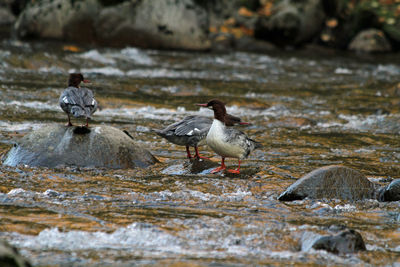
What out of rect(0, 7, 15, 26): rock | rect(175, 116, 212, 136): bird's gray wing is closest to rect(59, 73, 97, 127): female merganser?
rect(175, 116, 212, 136): bird's gray wing

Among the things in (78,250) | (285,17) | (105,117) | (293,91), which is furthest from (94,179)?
(285,17)

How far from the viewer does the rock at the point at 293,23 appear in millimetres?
22125

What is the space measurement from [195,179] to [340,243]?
6.94 feet

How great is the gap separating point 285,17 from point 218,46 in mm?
2847

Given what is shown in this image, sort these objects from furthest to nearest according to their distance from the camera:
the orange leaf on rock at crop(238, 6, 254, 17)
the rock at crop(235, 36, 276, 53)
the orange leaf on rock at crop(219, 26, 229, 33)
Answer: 1. the orange leaf on rock at crop(238, 6, 254, 17)
2. the orange leaf on rock at crop(219, 26, 229, 33)
3. the rock at crop(235, 36, 276, 53)

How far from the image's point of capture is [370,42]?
71.4ft

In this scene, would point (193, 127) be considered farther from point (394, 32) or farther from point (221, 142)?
point (394, 32)

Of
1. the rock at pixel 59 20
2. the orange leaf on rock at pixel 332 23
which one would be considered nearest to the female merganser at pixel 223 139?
the rock at pixel 59 20

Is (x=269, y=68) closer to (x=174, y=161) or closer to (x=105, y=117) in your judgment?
(x=105, y=117)

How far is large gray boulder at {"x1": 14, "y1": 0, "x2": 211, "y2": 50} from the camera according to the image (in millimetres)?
18594

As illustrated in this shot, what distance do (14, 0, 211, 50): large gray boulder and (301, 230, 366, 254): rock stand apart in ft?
49.6

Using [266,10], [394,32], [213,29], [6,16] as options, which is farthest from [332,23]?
[6,16]

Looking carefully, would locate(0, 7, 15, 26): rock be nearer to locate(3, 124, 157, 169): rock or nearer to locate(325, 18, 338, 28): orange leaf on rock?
locate(325, 18, 338, 28): orange leaf on rock

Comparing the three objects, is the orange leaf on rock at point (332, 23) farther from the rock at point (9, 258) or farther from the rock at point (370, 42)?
the rock at point (9, 258)
